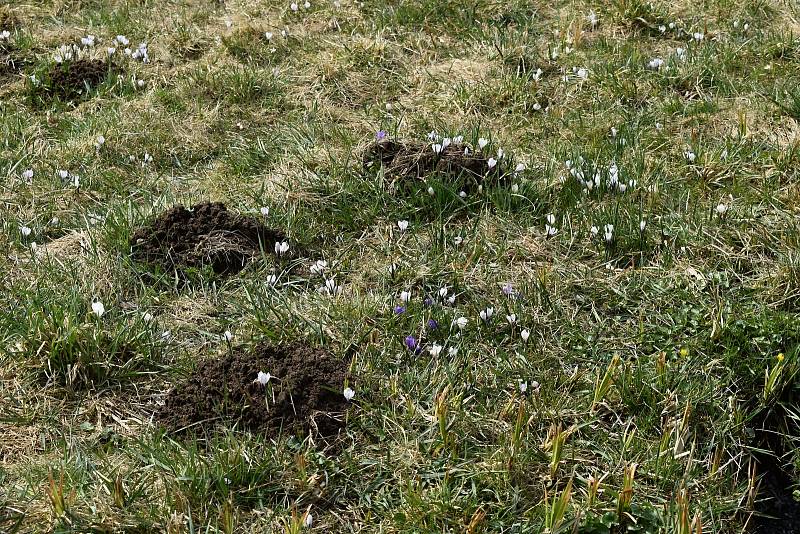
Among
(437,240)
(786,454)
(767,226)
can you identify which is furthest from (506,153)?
(786,454)

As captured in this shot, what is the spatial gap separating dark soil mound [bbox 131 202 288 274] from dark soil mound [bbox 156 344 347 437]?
0.75 meters

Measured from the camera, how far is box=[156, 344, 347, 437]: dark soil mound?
11.7 ft

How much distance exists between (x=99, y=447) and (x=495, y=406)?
1.53m

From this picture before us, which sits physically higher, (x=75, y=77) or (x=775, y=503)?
(x=75, y=77)

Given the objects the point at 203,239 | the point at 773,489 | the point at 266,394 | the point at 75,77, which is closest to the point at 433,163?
the point at 203,239

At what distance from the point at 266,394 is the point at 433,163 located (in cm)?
187

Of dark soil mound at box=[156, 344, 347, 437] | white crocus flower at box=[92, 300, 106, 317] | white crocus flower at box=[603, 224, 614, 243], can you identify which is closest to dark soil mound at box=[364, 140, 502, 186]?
white crocus flower at box=[603, 224, 614, 243]

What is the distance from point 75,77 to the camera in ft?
20.3

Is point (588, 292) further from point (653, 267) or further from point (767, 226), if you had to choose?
point (767, 226)

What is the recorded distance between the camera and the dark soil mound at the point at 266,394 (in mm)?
3580

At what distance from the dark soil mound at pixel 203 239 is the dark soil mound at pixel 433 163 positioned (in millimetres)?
→ 771

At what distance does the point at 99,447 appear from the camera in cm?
351

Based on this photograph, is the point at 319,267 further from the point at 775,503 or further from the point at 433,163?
the point at 775,503

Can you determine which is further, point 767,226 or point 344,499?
point 767,226
